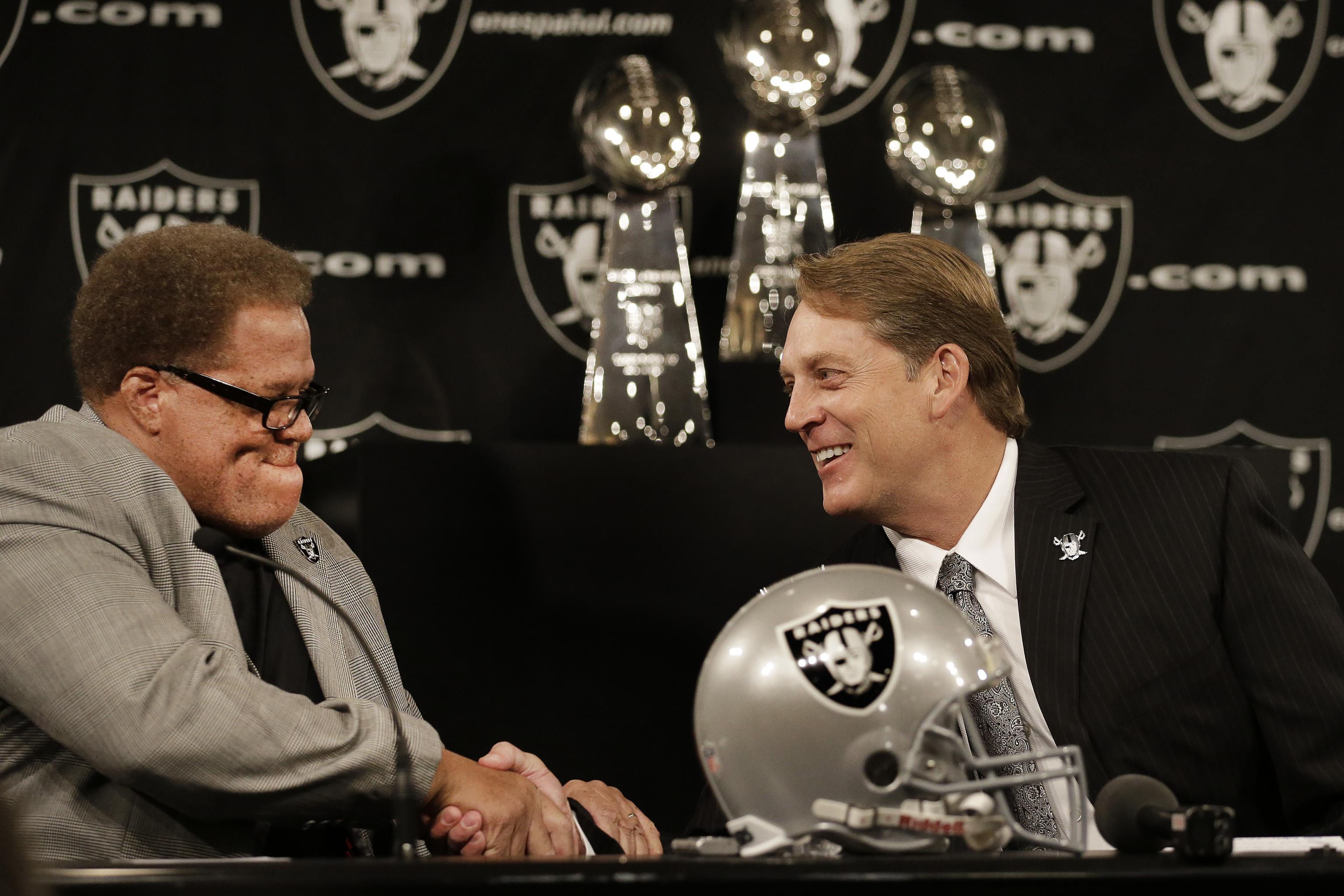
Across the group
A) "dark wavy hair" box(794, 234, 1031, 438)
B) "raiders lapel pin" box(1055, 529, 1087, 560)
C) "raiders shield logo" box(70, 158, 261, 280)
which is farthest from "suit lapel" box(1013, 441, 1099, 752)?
"raiders shield logo" box(70, 158, 261, 280)

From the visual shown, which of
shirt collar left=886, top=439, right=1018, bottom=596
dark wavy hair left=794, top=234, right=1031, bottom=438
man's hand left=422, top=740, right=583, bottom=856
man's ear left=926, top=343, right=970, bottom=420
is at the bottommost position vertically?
man's hand left=422, top=740, right=583, bottom=856

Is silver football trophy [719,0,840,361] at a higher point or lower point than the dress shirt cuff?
higher

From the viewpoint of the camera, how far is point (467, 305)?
3.46 metres

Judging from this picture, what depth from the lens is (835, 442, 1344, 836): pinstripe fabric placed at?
216cm

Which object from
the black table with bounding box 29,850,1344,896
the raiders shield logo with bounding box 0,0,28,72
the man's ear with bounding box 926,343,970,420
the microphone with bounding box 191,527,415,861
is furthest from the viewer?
the raiders shield logo with bounding box 0,0,28,72

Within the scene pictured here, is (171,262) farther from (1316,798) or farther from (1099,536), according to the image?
(1316,798)

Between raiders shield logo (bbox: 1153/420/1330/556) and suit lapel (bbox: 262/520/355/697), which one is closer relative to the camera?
suit lapel (bbox: 262/520/355/697)

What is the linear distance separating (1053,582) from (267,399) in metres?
1.34

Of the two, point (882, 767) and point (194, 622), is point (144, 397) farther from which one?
point (882, 767)

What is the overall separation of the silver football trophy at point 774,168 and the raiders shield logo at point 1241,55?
1109 millimetres

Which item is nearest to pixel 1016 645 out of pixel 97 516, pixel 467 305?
pixel 97 516

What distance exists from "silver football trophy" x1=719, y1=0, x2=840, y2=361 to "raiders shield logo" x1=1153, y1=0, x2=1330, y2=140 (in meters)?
1.11

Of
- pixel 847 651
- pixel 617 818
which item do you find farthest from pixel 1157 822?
pixel 617 818

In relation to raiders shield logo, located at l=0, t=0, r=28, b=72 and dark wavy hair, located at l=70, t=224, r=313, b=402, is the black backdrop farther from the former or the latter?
dark wavy hair, located at l=70, t=224, r=313, b=402
